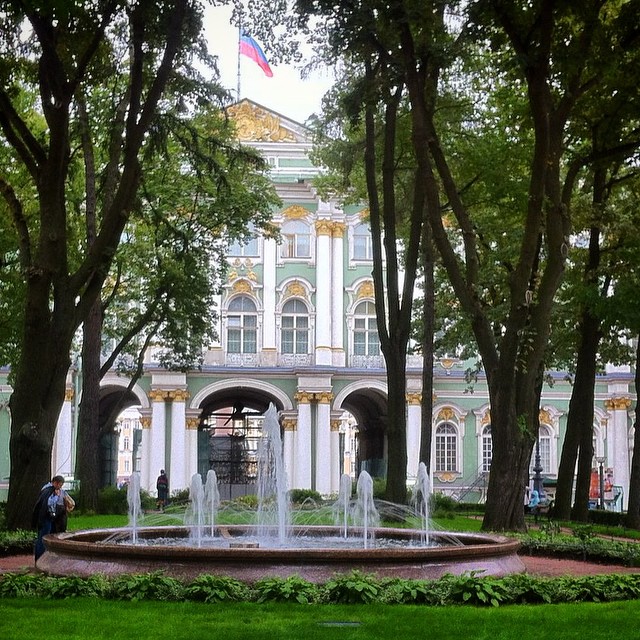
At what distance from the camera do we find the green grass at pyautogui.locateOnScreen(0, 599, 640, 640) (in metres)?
7.74

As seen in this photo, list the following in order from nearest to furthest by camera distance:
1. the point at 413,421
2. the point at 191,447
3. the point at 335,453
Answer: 1. the point at 191,447
2. the point at 335,453
3. the point at 413,421

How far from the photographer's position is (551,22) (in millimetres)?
14773

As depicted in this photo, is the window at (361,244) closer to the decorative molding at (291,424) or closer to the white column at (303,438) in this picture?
the white column at (303,438)

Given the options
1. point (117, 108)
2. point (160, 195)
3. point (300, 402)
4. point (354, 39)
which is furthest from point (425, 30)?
point (300, 402)

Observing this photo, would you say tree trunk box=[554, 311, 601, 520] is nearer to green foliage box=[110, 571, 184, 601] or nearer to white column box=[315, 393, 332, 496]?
green foliage box=[110, 571, 184, 601]

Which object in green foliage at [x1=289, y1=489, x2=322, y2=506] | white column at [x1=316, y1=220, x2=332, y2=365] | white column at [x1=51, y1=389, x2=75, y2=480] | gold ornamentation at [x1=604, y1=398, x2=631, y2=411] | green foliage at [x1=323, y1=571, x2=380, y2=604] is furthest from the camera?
gold ornamentation at [x1=604, y1=398, x2=631, y2=411]

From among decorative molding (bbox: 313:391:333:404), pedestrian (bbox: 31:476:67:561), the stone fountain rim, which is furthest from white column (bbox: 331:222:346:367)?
the stone fountain rim

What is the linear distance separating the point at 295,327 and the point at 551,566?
2814 cm

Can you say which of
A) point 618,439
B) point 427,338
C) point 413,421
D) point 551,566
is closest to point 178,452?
point 413,421

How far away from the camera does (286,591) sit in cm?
925

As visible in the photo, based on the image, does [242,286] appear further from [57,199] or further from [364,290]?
[57,199]

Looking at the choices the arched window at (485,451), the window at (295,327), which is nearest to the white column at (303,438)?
the window at (295,327)

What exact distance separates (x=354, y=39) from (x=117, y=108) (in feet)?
17.5

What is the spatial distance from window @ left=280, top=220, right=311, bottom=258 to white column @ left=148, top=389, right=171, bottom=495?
7107 millimetres
